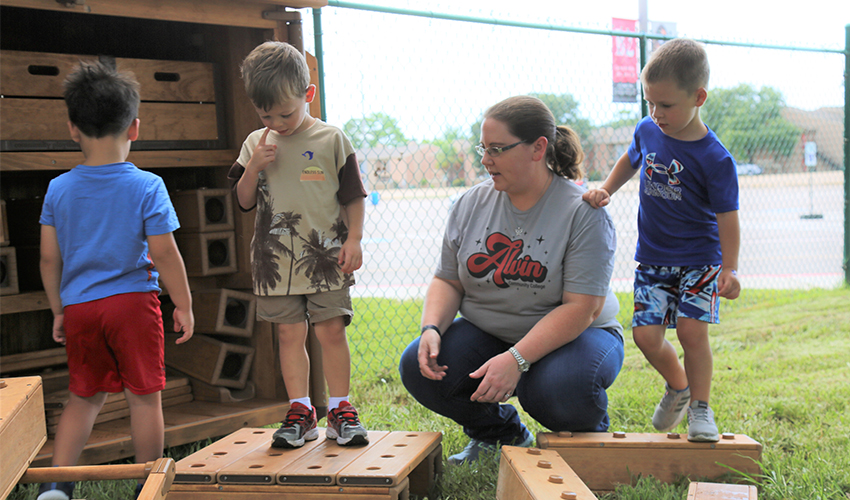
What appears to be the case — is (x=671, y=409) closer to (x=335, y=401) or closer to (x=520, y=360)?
(x=520, y=360)

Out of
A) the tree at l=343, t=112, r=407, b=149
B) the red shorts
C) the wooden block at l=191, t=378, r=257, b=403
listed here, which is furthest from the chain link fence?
the red shorts

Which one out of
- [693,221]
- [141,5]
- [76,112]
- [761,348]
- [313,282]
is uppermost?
[141,5]

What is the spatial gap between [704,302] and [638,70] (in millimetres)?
2667

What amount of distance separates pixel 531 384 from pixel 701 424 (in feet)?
1.85

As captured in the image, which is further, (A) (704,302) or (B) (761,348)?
(B) (761,348)

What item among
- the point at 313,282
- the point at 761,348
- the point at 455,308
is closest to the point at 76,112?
the point at 313,282

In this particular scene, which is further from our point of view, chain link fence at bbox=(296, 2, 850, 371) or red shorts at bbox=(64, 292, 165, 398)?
chain link fence at bbox=(296, 2, 850, 371)

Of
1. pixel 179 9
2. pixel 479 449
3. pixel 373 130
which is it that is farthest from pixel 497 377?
pixel 373 130

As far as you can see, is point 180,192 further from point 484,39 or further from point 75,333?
point 484,39

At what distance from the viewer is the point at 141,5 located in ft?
7.68

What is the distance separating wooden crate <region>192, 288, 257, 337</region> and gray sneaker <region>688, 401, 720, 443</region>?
5.96ft

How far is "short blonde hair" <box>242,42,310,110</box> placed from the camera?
198cm

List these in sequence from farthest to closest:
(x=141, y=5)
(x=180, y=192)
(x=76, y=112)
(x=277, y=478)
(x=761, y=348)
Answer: (x=761, y=348) → (x=180, y=192) → (x=141, y=5) → (x=76, y=112) → (x=277, y=478)

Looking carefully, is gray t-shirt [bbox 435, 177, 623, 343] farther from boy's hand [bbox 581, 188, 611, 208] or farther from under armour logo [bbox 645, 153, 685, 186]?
under armour logo [bbox 645, 153, 685, 186]
